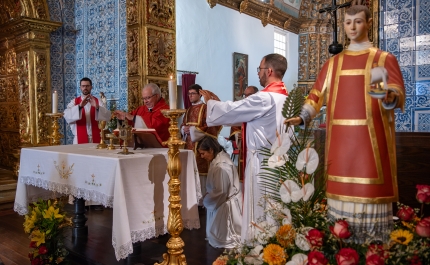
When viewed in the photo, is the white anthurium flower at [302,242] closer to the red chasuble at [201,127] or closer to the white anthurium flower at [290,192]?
the white anthurium flower at [290,192]

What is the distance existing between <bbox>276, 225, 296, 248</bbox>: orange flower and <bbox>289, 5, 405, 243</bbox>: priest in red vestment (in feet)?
0.75

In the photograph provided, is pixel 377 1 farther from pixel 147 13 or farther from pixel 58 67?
pixel 58 67

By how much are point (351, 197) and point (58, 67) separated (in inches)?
276

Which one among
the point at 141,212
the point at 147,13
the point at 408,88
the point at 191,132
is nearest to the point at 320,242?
the point at 141,212

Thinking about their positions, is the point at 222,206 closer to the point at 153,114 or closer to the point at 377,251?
the point at 153,114

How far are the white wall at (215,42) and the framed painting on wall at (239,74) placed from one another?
15 cm

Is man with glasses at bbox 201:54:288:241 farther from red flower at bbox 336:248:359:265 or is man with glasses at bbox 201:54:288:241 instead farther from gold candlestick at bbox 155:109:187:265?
red flower at bbox 336:248:359:265

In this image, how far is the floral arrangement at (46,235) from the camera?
11.7 ft

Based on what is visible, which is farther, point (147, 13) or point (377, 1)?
point (147, 13)

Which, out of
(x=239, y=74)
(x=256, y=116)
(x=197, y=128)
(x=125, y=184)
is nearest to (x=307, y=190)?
(x=256, y=116)

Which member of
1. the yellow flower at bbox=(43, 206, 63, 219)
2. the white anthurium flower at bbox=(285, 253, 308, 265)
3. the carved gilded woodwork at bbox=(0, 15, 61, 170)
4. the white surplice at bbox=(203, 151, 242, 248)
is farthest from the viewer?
the carved gilded woodwork at bbox=(0, 15, 61, 170)

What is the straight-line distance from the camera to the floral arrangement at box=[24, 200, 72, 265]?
355 centimetres

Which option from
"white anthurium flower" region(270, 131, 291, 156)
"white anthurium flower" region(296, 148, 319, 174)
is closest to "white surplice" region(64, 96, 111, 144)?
"white anthurium flower" region(270, 131, 291, 156)

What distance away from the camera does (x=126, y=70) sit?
659 centimetres
